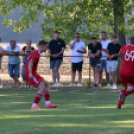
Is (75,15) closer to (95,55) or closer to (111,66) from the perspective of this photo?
(95,55)

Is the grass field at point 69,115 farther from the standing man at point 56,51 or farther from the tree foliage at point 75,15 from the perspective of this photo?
the tree foliage at point 75,15

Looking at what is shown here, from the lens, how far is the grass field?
7379 mm

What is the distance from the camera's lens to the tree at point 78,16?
1958 centimetres

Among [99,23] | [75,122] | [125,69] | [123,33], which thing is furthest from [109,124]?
[99,23]

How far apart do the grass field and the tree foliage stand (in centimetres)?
576

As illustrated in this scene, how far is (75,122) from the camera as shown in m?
8.24

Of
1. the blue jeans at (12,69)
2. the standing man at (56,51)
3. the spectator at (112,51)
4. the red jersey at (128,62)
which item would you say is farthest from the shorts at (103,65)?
the red jersey at (128,62)

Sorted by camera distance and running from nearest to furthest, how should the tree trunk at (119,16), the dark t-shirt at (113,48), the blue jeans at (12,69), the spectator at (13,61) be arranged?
the dark t-shirt at (113,48) → the spectator at (13,61) → the blue jeans at (12,69) → the tree trunk at (119,16)

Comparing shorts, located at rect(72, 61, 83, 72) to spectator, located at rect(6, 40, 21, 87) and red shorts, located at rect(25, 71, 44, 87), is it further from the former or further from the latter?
red shorts, located at rect(25, 71, 44, 87)

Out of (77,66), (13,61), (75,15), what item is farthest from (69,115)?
(75,15)

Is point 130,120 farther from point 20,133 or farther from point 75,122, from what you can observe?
point 20,133

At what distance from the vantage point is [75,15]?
19984 mm

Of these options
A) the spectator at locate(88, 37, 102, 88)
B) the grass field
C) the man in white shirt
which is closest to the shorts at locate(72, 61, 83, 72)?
the man in white shirt

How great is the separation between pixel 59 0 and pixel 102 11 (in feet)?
7.64
